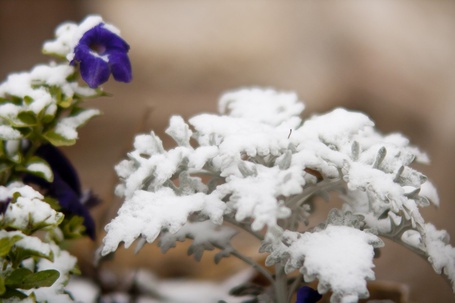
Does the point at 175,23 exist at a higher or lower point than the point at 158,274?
higher

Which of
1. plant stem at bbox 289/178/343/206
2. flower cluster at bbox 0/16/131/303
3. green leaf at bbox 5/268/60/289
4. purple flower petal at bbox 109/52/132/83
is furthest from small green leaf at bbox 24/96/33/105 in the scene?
plant stem at bbox 289/178/343/206

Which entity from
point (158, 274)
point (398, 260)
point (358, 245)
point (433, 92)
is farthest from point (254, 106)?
point (433, 92)

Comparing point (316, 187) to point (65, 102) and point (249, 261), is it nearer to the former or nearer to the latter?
point (249, 261)

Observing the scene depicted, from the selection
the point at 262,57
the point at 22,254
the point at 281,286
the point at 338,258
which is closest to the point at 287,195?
the point at 338,258

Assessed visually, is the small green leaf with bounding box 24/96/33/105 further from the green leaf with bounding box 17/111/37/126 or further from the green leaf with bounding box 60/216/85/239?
the green leaf with bounding box 60/216/85/239

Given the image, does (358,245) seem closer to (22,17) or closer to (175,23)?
(175,23)

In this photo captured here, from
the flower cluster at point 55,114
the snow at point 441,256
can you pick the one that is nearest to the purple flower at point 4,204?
the flower cluster at point 55,114

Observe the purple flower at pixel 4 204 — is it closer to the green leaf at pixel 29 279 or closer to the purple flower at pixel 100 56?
the green leaf at pixel 29 279
